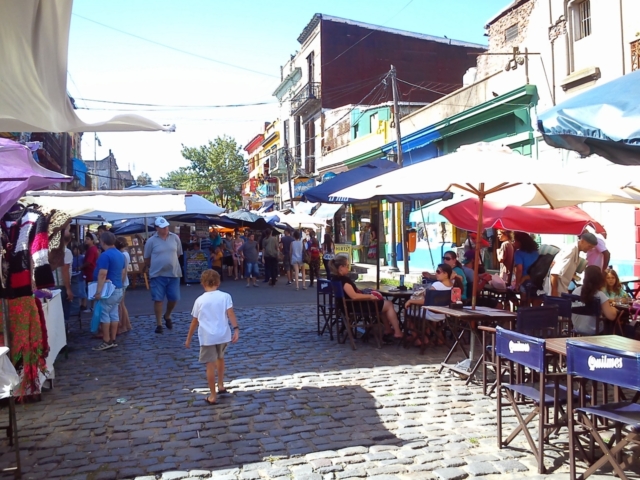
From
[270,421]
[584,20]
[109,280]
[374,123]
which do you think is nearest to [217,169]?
[374,123]

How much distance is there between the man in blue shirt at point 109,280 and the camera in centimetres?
839

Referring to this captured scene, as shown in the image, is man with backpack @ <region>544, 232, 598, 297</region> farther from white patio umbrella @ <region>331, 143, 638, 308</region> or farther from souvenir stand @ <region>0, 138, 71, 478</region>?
souvenir stand @ <region>0, 138, 71, 478</region>

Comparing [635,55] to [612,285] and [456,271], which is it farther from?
[456,271]

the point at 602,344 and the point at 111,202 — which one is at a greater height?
the point at 111,202

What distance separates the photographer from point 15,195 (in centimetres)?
446

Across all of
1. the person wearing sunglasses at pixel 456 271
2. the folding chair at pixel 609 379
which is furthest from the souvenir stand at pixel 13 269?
the person wearing sunglasses at pixel 456 271

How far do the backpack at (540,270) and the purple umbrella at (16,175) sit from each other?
666 centimetres

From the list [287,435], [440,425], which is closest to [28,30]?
[287,435]

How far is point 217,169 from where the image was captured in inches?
2098

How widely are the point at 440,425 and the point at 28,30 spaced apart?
4.20m

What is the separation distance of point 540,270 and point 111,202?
6.43 metres

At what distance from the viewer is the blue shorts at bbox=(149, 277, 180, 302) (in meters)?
9.45

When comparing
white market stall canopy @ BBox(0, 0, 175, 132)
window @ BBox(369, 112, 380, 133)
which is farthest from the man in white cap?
window @ BBox(369, 112, 380, 133)

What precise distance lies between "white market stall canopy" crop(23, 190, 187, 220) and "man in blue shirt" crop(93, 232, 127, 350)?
439mm
